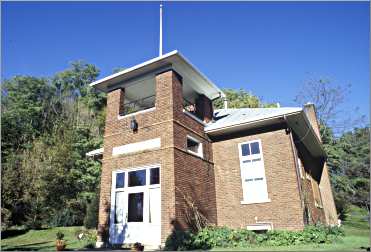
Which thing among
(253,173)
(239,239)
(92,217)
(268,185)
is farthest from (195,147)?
(92,217)

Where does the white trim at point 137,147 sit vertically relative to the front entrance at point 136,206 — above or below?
above

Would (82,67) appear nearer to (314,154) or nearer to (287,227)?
(314,154)

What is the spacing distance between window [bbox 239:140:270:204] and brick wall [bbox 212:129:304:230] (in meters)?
0.18

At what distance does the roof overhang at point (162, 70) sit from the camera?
12.1 m

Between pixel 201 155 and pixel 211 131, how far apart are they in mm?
1415

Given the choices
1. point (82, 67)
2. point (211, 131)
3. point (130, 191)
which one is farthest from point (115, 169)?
point (82, 67)

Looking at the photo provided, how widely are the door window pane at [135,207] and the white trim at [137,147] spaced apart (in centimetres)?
180

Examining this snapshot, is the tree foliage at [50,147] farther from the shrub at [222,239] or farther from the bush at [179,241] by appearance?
the shrub at [222,239]

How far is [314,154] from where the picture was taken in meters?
19.7

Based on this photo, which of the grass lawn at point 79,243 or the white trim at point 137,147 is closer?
the grass lawn at point 79,243

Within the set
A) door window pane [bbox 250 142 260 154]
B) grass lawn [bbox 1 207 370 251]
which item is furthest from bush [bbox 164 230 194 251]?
door window pane [bbox 250 142 260 154]

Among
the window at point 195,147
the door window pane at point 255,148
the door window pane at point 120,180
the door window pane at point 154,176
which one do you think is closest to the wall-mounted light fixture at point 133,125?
the door window pane at point 120,180

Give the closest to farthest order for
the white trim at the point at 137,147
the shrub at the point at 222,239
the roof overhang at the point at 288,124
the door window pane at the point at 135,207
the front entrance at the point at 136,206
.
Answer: the shrub at the point at 222,239 < the front entrance at the point at 136,206 < the door window pane at the point at 135,207 < the white trim at the point at 137,147 < the roof overhang at the point at 288,124

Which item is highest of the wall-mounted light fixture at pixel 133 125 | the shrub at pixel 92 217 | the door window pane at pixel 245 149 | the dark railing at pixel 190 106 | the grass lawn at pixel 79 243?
the dark railing at pixel 190 106
